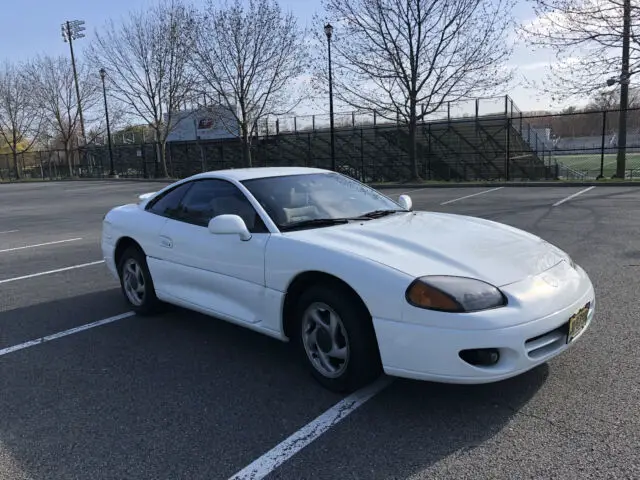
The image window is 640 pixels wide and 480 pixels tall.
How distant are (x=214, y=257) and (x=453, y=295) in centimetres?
199

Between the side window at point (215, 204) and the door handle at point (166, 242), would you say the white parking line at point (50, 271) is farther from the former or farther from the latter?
the side window at point (215, 204)

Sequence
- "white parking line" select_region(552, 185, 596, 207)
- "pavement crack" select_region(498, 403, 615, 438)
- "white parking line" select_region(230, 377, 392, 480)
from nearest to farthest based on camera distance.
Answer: "white parking line" select_region(230, 377, 392, 480)
"pavement crack" select_region(498, 403, 615, 438)
"white parking line" select_region(552, 185, 596, 207)

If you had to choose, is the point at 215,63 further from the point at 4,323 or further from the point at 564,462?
the point at 564,462

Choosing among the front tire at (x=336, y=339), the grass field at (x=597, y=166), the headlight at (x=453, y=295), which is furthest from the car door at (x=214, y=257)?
the grass field at (x=597, y=166)

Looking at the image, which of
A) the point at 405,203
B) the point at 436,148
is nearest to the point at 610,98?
the point at 436,148

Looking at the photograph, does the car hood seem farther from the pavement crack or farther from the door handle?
the door handle

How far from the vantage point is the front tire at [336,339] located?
3.18 m

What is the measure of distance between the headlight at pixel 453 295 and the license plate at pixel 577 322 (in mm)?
584

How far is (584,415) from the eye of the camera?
2986 millimetres

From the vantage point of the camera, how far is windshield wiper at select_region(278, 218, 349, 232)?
3.88 m

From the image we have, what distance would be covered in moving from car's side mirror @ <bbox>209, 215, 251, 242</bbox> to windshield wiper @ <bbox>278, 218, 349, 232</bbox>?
0.27 m

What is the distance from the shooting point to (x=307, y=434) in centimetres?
295

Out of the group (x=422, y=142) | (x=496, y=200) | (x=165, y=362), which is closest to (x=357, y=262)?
(x=165, y=362)

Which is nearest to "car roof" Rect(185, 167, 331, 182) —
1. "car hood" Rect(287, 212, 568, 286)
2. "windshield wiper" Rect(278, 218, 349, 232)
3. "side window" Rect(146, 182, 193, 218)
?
"side window" Rect(146, 182, 193, 218)
